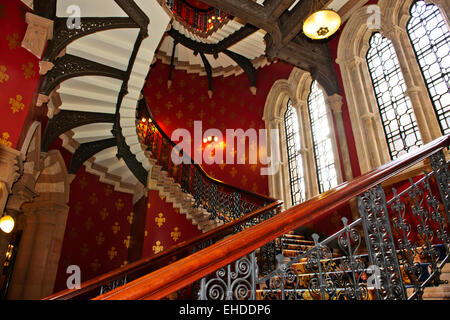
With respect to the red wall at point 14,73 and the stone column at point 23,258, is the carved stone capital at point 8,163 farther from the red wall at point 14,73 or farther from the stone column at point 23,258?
the stone column at point 23,258

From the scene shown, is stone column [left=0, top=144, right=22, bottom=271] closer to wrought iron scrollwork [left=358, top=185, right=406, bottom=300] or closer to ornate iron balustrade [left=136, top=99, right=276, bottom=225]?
ornate iron balustrade [left=136, top=99, right=276, bottom=225]

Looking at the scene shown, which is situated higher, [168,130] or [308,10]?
[168,130]

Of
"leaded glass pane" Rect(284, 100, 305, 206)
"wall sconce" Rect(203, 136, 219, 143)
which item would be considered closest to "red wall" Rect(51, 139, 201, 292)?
"wall sconce" Rect(203, 136, 219, 143)

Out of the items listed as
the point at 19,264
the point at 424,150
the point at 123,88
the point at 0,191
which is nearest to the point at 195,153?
the point at 123,88

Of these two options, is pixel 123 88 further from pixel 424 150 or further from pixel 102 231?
pixel 424 150

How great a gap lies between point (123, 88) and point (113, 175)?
356 centimetres

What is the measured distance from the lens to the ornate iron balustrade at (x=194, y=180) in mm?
6598

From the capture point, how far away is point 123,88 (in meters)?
5.46

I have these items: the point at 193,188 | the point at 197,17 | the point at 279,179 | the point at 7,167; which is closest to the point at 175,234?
the point at 193,188

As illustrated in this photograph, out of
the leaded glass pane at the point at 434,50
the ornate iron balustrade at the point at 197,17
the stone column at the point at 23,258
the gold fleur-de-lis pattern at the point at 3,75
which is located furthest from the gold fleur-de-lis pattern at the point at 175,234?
the ornate iron balustrade at the point at 197,17

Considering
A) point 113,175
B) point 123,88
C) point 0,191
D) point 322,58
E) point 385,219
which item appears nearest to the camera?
point 385,219

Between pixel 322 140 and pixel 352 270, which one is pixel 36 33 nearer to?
pixel 352 270

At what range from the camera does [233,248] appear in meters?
1.43

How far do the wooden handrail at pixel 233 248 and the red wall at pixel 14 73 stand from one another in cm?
328
